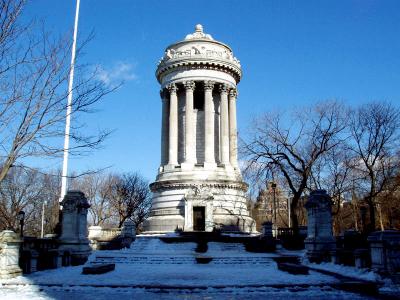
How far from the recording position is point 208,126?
44938mm

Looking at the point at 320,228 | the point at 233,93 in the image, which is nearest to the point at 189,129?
the point at 233,93

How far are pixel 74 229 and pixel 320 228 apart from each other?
44.0 feet

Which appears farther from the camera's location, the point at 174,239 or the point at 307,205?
the point at 174,239

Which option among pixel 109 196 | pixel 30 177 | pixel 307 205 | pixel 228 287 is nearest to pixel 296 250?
pixel 307 205

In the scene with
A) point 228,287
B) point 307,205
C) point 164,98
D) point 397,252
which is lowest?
point 228,287

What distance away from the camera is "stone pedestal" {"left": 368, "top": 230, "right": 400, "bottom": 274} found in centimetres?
1467

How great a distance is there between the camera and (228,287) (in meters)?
13.5

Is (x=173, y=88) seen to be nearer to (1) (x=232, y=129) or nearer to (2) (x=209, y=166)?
(1) (x=232, y=129)

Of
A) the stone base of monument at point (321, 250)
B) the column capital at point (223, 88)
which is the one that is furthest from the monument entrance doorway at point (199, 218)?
the stone base of monument at point (321, 250)

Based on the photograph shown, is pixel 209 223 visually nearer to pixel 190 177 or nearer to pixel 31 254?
pixel 190 177

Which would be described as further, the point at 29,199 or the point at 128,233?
the point at 29,199

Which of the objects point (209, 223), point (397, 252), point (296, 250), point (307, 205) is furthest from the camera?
point (209, 223)

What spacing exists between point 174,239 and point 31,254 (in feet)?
44.7

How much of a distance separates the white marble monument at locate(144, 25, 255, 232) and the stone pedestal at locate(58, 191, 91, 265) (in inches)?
679
